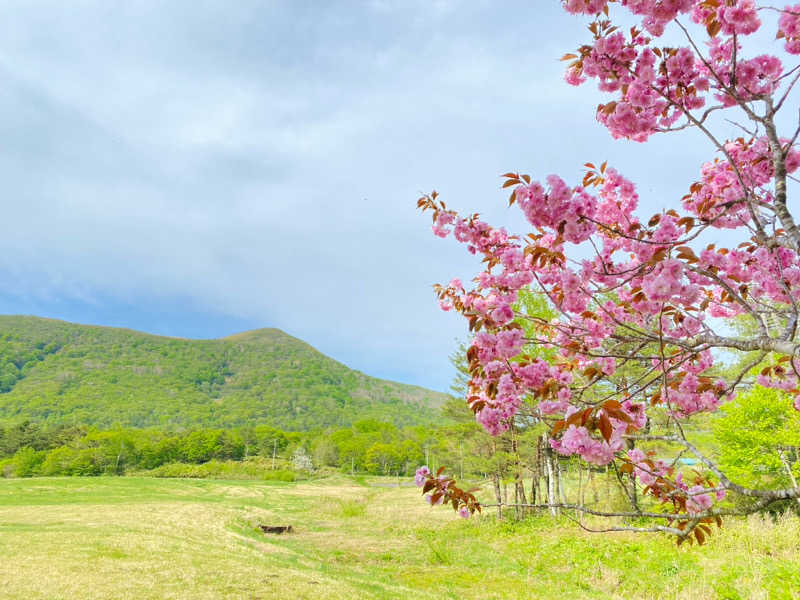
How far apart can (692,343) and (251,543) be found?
1515cm

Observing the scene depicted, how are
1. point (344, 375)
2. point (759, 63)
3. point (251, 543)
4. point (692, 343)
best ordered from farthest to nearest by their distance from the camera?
point (344, 375), point (251, 543), point (759, 63), point (692, 343)

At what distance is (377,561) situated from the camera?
12031 millimetres

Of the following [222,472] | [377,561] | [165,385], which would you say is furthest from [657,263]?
[165,385]

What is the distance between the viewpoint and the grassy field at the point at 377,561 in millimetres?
7477

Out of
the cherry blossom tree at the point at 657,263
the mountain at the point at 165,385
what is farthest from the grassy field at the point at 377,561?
the mountain at the point at 165,385

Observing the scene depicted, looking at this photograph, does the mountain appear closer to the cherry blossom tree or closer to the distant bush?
the distant bush

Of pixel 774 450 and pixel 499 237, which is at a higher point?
pixel 499 237

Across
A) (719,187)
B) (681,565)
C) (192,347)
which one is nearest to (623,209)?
(719,187)

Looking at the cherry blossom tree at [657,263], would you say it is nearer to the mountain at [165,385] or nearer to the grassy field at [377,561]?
the grassy field at [377,561]

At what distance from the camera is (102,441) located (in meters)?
60.1

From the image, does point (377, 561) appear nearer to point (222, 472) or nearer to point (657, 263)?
point (657, 263)

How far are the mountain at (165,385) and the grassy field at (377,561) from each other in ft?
344

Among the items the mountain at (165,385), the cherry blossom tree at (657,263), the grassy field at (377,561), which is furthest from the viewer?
the mountain at (165,385)

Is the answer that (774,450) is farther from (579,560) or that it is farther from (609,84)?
(609,84)
